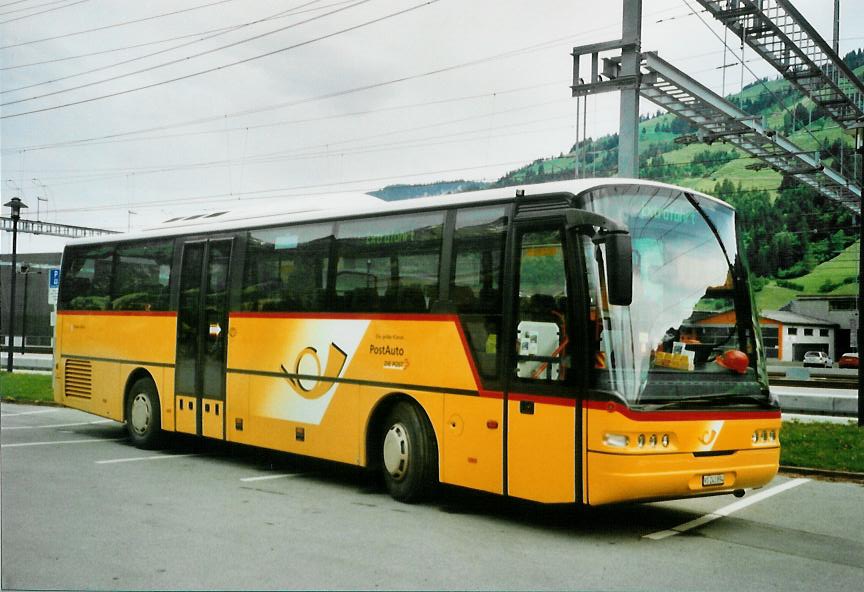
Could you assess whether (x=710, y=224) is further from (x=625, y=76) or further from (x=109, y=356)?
(x=109, y=356)

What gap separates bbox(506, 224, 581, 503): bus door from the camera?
314 inches

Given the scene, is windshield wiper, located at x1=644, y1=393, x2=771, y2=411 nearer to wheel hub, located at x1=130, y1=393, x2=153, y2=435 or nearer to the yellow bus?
the yellow bus

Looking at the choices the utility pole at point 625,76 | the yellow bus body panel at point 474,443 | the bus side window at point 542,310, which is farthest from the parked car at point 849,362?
the bus side window at point 542,310

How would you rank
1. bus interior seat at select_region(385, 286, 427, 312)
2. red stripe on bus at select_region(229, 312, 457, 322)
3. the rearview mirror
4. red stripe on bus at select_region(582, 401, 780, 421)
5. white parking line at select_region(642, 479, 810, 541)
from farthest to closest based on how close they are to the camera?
bus interior seat at select_region(385, 286, 427, 312), red stripe on bus at select_region(229, 312, 457, 322), white parking line at select_region(642, 479, 810, 541), red stripe on bus at select_region(582, 401, 780, 421), the rearview mirror

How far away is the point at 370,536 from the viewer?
7.69 m

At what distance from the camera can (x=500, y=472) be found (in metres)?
8.52

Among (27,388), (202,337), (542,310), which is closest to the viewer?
(542,310)

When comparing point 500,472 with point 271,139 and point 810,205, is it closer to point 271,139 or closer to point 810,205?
point 271,139

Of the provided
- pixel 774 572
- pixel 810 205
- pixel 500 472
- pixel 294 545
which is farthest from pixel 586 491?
pixel 810 205

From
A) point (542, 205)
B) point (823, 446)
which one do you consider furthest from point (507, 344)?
Answer: point (823, 446)

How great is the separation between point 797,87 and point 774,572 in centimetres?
2137

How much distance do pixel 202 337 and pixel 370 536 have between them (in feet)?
19.3

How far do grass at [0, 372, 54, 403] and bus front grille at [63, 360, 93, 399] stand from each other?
20.0 ft

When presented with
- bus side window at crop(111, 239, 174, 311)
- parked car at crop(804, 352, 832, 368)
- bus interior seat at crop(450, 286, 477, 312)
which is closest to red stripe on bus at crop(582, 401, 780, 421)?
bus interior seat at crop(450, 286, 477, 312)
